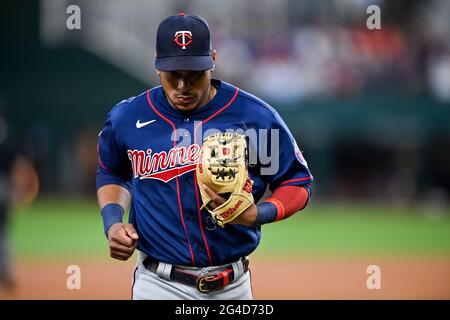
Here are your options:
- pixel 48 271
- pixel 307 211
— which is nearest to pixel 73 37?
pixel 307 211

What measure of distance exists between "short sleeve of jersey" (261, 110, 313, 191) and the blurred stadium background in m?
13.5

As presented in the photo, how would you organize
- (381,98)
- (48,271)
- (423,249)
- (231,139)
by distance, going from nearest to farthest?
1. (231,139)
2. (48,271)
3. (423,249)
4. (381,98)

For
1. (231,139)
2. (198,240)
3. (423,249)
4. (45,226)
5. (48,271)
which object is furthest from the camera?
(45,226)

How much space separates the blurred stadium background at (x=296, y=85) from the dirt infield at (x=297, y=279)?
223 inches

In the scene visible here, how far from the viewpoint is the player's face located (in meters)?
3.51

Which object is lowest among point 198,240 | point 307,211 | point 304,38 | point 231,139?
point 307,211

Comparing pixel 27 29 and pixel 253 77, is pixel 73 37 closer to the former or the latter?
pixel 27 29

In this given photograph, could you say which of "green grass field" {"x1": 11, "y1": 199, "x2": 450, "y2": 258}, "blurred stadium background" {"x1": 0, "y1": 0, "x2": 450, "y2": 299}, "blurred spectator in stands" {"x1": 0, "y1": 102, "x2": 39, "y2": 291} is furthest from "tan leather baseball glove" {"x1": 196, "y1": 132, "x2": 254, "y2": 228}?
"blurred stadium background" {"x1": 0, "y1": 0, "x2": 450, "y2": 299}

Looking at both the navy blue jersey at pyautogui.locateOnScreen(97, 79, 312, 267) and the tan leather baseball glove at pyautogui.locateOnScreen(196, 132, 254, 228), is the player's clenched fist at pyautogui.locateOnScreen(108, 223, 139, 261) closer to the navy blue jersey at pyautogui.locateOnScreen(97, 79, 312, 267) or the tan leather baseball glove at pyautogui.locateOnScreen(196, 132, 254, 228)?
the navy blue jersey at pyautogui.locateOnScreen(97, 79, 312, 267)

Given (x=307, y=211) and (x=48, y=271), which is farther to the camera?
(x=307, y=211)

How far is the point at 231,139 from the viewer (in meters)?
3.26

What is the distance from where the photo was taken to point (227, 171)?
325cm

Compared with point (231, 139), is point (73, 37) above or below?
above

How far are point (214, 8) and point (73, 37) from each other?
11.9 ft
